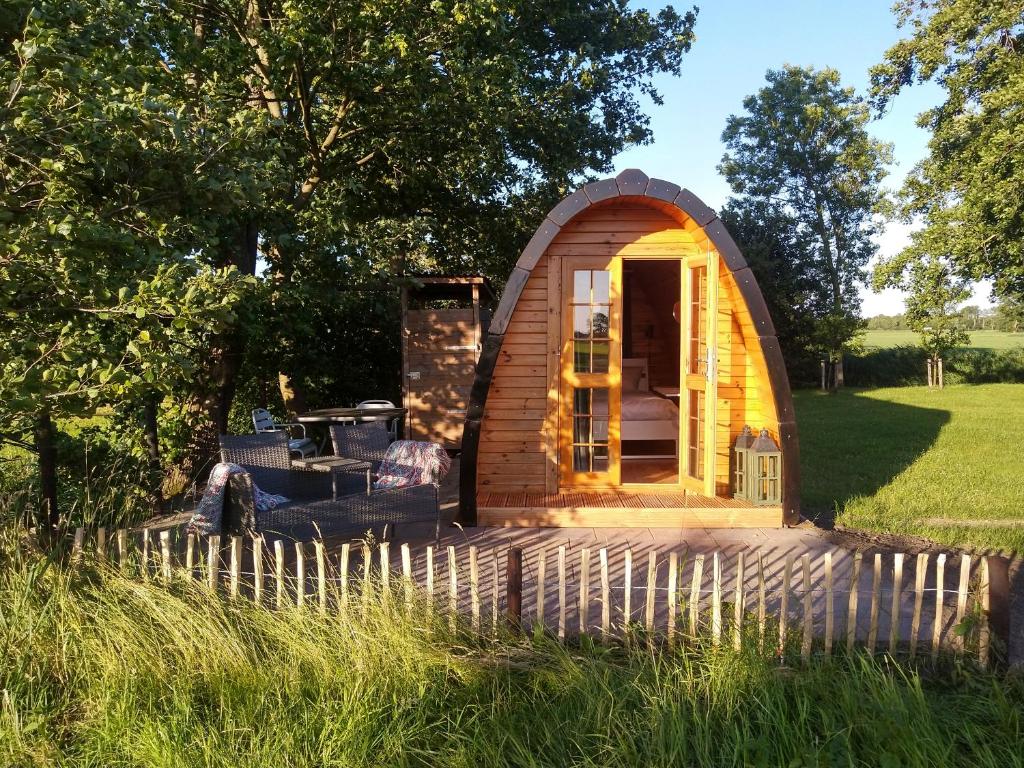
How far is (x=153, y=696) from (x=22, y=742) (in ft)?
1.68

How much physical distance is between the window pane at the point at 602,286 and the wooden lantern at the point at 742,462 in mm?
1900

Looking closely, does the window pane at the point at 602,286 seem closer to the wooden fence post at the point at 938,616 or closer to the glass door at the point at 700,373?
the glass door at the point at 700,373

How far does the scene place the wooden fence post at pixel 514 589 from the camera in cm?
388

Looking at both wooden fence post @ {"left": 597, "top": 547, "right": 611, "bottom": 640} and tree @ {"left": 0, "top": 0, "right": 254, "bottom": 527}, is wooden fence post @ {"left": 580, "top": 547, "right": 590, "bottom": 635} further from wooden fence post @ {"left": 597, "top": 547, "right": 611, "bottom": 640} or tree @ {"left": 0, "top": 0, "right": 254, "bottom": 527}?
tree @ {"left": 0, "top": 0, "right": 254, "bottom": 527}

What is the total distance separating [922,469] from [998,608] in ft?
23.2

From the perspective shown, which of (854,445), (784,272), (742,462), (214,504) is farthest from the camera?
(784,272)

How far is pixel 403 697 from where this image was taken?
3254 mm

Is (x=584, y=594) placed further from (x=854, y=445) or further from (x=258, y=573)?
(x=854, y=445)

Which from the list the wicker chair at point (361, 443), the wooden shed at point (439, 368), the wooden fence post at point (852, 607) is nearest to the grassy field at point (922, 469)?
the wooden fence post at point (852, 607)

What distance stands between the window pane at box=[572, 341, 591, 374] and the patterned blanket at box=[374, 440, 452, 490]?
159 cm

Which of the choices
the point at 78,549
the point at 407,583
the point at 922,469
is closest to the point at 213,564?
the point at 78,549

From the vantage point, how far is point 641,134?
14711mm

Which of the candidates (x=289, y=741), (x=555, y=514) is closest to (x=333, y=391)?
(x=555, y=514)

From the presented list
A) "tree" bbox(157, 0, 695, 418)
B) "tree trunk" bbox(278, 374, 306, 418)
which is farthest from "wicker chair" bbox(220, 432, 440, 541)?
"tree trunk" bbox(278, 374, 306, 418)
